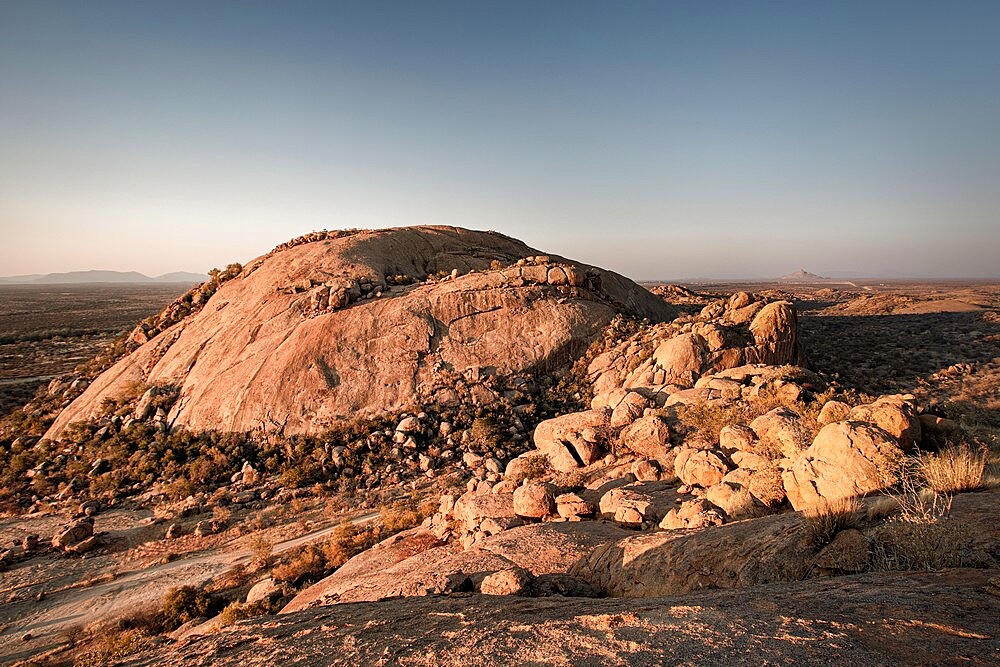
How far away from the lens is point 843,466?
18.2ft

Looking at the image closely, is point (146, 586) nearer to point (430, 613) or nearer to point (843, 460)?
point (430, 613)

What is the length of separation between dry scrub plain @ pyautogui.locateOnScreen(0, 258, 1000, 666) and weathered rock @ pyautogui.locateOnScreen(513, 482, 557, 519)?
542 millimetres

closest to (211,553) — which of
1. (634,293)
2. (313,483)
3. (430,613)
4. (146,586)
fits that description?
(146,586)

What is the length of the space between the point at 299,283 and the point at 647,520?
54.2ft

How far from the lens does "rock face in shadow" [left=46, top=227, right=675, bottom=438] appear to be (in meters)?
15.0

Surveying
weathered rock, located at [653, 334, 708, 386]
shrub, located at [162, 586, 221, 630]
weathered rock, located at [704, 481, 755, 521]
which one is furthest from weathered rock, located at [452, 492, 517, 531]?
weathered rock, located at [653, 334, 708, 386]

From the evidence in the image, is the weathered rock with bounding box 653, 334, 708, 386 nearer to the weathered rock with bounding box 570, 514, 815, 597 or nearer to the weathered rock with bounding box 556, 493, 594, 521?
the weathered rock with bounding box 556, 493, 594, 521

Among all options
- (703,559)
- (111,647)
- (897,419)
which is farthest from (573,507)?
(111,647)

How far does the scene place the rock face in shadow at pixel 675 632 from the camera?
276 centimetres

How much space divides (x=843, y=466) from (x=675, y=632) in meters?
3.77

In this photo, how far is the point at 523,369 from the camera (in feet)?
55.3

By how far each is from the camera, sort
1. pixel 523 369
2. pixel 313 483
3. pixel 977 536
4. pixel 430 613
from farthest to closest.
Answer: pixel 523 369, pixel 313 483, pixel 430 613, pixel 977 536

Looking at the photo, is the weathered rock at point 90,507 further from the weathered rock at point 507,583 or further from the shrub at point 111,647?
the weathered rock at point 507,583

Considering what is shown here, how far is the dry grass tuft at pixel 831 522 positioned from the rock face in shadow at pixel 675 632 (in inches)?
26.7
